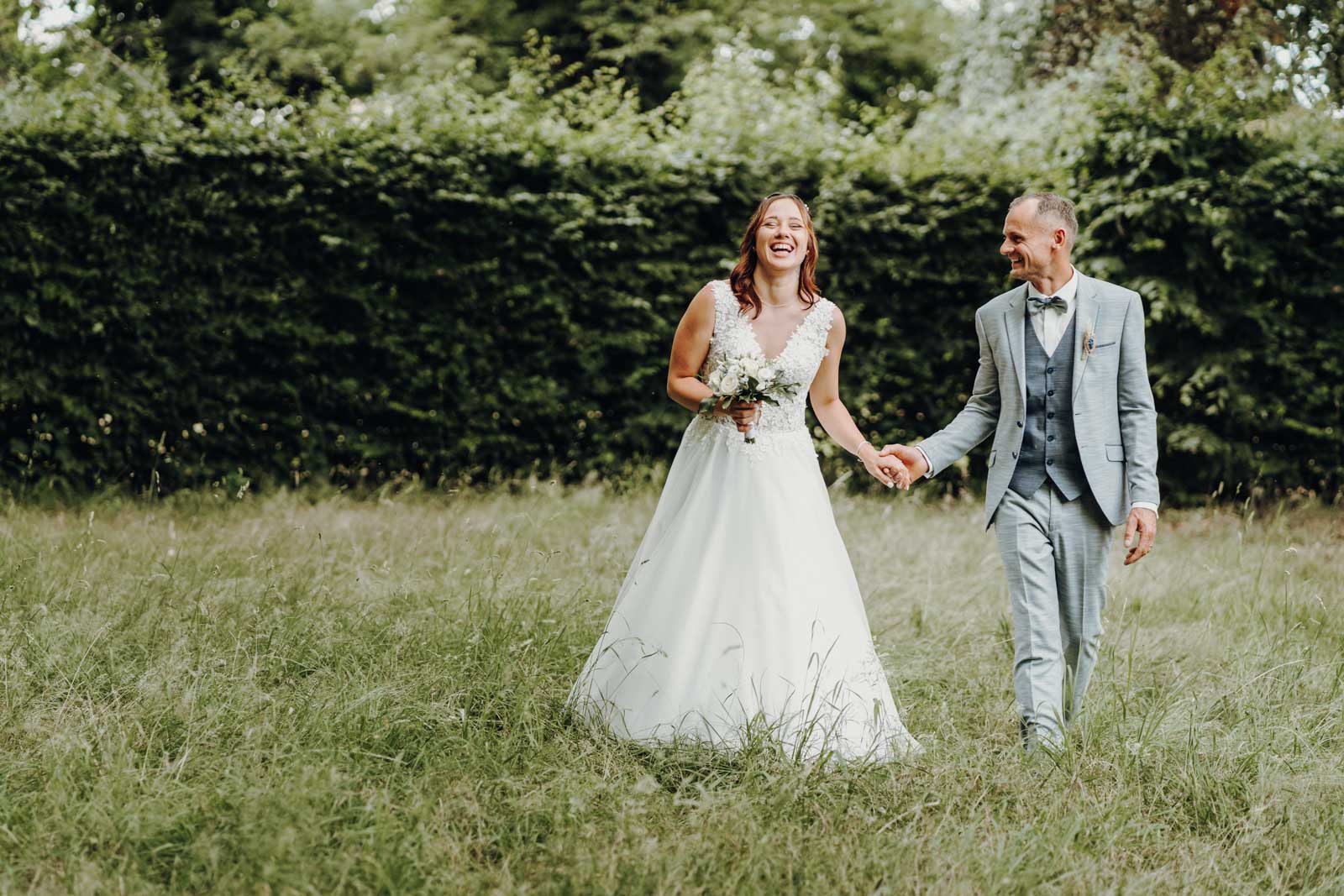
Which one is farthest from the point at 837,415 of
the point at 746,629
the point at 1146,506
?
the point at 1146,506

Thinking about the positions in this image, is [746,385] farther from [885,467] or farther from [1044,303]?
[1044,303]

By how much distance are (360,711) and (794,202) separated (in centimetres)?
226

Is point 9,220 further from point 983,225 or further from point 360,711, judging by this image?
point 983,225

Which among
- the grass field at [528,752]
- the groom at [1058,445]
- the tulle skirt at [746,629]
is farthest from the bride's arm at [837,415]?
the grass field at [528,752]

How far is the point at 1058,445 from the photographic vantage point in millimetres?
3549

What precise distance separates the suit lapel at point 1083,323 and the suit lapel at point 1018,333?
159 mm

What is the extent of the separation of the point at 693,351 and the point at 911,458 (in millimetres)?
892

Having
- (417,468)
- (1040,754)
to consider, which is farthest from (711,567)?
(417,468)

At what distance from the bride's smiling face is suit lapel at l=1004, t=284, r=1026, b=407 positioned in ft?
2.47

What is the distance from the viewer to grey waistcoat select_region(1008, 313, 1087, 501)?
3.54m

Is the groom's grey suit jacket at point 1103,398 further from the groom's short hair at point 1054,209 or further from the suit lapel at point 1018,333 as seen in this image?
the groom's short hair at point 1054,209

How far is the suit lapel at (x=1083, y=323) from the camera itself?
137 inches

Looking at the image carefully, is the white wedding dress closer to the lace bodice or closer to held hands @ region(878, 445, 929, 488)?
the lace bodice

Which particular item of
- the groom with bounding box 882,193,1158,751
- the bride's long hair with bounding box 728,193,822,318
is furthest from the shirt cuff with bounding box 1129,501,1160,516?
the bride's long hair with bounding box 728,193,822,318
